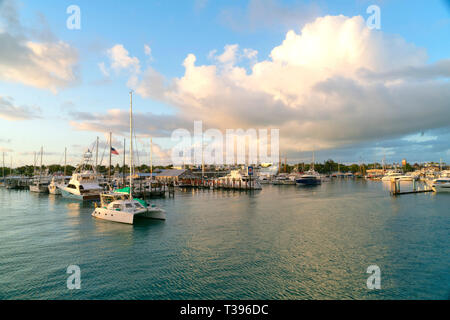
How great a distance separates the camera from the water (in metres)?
14.2

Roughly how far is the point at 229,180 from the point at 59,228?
70.9m

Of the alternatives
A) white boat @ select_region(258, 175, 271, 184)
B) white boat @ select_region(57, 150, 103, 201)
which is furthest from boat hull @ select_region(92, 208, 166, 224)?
white boat @ select_region(258, 175, 271, 184)

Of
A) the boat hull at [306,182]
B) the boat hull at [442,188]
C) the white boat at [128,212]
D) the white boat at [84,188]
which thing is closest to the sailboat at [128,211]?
the white boat at [128,212]

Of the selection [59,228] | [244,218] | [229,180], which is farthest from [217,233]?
[229,180]

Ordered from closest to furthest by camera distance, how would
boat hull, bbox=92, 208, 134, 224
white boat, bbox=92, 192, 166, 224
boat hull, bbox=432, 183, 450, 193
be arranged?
1. boat hull, bbox=92, 208, 134, 224
2. white boat, bbox=92, 192, 166, 224
3. boat hull, bbox=432, 183, 450, 193

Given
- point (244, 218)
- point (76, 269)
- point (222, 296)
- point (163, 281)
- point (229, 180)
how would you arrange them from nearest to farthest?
point (222, 296), point (163, 281), point (76, 269), point (244, 218), point (229, 180)

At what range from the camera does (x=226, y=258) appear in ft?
63.0

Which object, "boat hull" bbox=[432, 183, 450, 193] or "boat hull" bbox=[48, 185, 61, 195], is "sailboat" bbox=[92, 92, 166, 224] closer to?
"boat hull" bbox=[48, 185, 61, 195]

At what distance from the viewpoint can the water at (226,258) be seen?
560 inches

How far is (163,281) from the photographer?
15.3 metres

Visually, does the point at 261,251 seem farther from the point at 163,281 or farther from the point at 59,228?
the point at 59,228

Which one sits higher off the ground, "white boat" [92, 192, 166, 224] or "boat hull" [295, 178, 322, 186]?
"white boat" [92, 192, 166, 224]

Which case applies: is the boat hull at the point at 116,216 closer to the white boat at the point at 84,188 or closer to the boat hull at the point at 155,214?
the boat hull at the point at 155,214
